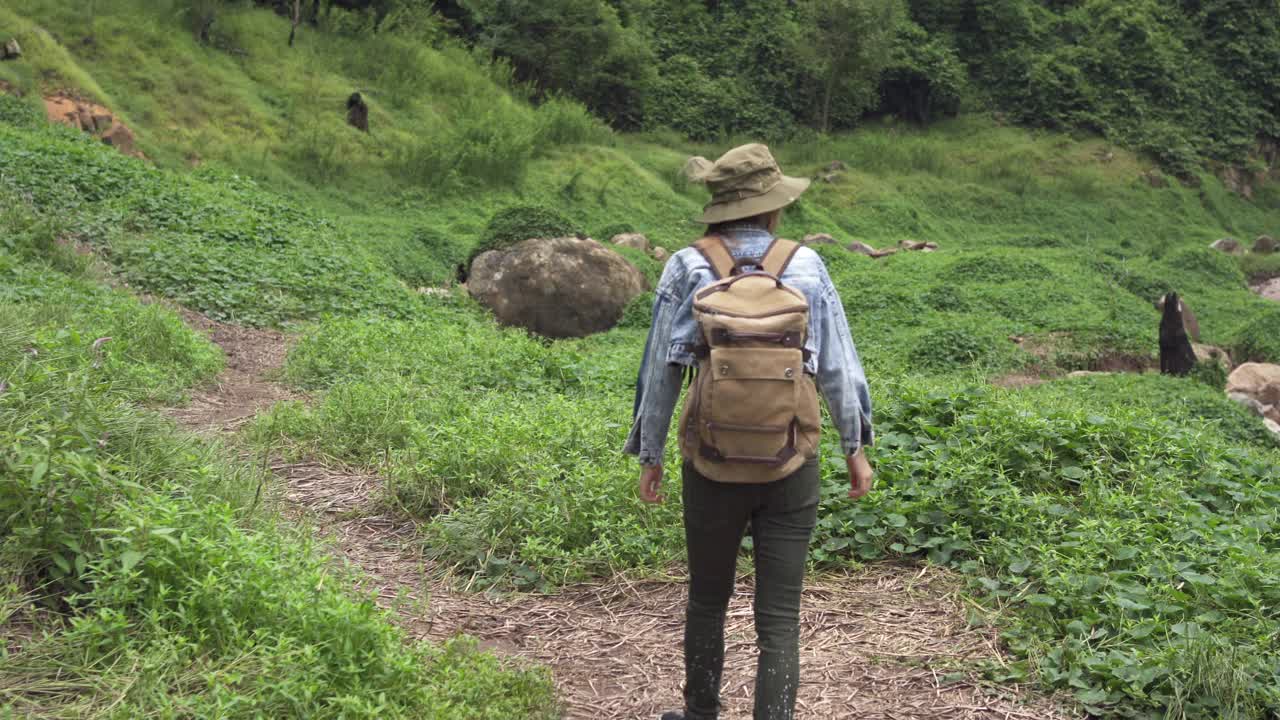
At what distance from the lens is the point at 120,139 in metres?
13.2

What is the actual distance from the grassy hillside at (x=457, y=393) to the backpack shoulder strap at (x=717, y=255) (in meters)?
1.29

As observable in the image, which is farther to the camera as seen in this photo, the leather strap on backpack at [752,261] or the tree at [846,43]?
the tree at [846,43]

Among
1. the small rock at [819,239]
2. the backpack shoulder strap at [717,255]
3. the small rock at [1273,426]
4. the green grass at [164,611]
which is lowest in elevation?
the small rock at [819,239]

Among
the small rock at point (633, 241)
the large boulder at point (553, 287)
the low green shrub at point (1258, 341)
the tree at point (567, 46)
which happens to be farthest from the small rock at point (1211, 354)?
the tree at point (567, 46)

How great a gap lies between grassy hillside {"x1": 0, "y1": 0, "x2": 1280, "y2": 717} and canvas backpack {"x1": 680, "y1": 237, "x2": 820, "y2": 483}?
101 cm

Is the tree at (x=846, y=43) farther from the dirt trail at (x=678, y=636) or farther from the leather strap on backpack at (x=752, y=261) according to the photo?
the leather strap on backpack at (x=752, y=261)

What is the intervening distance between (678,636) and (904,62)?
27.2 meters

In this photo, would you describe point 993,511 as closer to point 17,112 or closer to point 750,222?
point 750,222

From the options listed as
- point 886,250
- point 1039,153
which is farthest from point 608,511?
point 1039,153

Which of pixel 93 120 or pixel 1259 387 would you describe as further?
pixel 93 120

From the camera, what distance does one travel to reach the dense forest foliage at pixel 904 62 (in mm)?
24234

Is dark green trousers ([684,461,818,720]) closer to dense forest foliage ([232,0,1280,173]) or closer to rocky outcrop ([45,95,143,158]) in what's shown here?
rocky outcrop ([45,95,143,158])

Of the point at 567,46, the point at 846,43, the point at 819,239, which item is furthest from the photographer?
the point at 846,43

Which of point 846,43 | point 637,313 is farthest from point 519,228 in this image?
point 846,43
